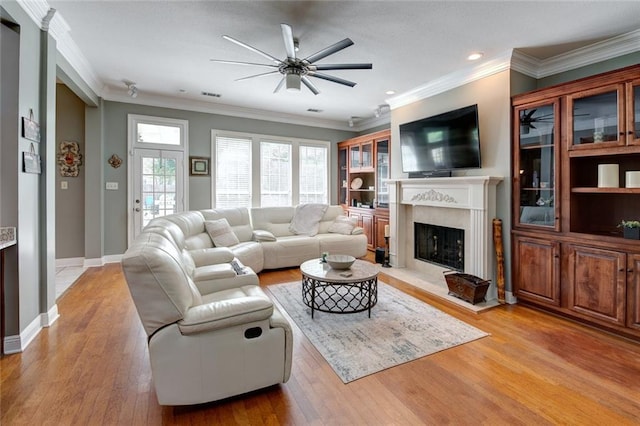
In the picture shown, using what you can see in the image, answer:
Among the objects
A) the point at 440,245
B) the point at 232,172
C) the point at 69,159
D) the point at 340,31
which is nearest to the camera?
the point at 340,31

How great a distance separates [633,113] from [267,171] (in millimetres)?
5398

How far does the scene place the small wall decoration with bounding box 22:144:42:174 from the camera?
2.45 metres

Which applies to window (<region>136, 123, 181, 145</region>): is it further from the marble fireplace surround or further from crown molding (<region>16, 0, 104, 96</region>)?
the marble fireplace surround

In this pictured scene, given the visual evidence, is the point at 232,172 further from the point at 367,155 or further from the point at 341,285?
the point at 341,285

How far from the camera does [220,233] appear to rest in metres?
4.50

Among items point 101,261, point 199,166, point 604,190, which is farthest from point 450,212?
point 101,261

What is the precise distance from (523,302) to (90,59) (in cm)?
590

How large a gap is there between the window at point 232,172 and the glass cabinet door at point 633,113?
214 inches

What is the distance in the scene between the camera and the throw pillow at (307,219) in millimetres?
5532

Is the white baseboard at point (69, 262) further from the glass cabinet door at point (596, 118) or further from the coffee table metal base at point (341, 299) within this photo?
the glass cabinet door at point (596, 118)

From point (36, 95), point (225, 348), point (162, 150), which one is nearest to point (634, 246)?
point (225, 348)

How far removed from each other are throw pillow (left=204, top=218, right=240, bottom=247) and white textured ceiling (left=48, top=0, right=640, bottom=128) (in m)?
2.09

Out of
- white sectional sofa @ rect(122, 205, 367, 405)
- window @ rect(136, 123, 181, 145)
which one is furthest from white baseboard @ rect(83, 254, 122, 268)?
white sectional sofa @ rect(122, 205, 367, 405)

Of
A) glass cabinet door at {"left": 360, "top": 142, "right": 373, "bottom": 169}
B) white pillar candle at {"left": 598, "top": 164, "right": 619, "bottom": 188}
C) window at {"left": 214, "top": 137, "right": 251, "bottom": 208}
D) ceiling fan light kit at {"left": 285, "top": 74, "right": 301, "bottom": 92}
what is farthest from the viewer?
glass cabinet door at {"left": 360, "top": 142, "right": 373, "bottom": 169}
